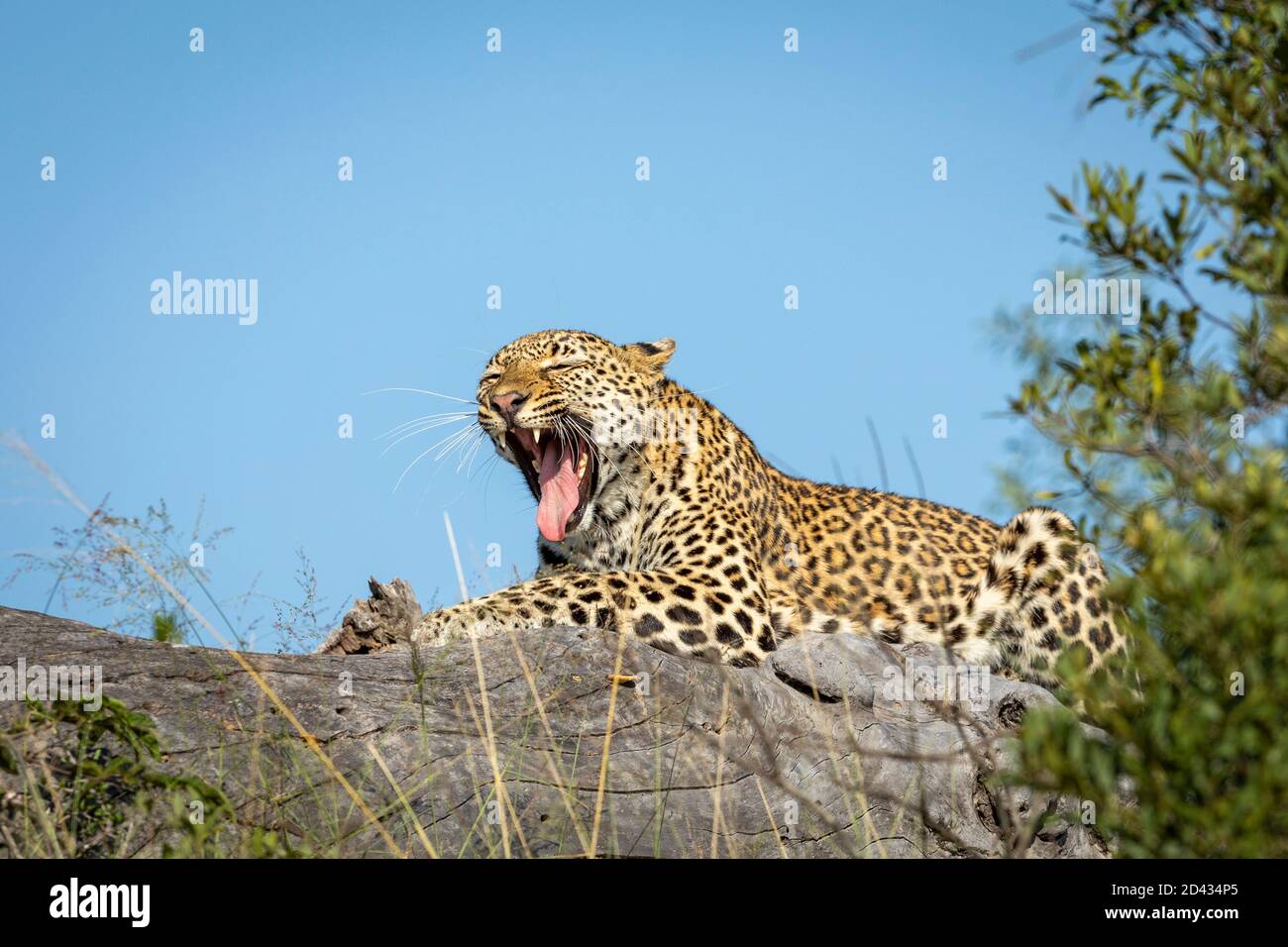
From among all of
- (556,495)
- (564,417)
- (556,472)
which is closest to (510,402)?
(564,417)

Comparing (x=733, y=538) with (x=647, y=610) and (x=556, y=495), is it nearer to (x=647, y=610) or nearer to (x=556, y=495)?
(x=647, y=610)

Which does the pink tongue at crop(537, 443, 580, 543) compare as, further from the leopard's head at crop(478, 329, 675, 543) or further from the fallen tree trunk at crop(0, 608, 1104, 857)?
the fallen tree trunk at crop(0, 608, 1104, 857)

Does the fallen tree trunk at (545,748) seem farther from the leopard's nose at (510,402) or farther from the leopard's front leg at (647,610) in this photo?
the leopard's nose at (510,402)

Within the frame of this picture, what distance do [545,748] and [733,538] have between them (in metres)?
3.68

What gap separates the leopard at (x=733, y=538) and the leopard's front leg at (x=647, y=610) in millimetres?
34

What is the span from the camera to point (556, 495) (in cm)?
1130

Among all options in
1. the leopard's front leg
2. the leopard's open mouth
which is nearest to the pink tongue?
the leopard's open mouth

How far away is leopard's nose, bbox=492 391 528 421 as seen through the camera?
11.1 metres

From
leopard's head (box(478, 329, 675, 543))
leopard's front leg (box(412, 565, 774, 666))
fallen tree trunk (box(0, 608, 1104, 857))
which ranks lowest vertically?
fallen tree trunk (box(0, 608, 1104, 857))

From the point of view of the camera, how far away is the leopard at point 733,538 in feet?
36.6

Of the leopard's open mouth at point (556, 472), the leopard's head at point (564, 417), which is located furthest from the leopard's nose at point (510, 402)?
the leopard's open mouth at point (556, 472)

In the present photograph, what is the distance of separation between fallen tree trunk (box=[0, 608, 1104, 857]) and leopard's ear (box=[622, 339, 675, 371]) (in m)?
3.42
